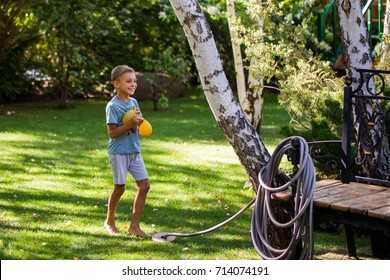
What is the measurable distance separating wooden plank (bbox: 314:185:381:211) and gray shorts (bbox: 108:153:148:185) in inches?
72.1

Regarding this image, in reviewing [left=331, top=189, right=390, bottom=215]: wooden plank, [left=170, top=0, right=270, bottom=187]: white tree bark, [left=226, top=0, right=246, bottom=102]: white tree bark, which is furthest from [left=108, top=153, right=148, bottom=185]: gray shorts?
[left=226, top=0, right=246, bottom=102]: white tree bark

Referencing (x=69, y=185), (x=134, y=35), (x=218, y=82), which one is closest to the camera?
(x=218, y=82)

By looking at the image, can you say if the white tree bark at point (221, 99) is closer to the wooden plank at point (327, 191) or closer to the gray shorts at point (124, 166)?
the wooden plank at point (327, 191)

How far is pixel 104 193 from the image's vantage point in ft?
26.5

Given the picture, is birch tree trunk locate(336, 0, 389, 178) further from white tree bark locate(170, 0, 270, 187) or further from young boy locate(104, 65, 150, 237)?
young boy locate(104, 65, 150, 237)

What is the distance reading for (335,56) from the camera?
1160 cm

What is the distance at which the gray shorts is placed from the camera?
20.7ft

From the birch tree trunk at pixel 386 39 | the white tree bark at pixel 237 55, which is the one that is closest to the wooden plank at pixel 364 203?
the birch tree trunk at pixel 386 39

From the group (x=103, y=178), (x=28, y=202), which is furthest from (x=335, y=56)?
(x=28, y=202)

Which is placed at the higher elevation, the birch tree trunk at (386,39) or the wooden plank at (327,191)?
the birch tree trunk at (386,39)

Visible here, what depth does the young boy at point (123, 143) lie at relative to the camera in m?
6.27

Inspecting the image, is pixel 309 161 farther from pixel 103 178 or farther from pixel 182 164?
pixel 182 164

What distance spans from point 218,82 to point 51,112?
10703 millimetres

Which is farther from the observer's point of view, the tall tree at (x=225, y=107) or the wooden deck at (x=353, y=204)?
the tall tree at (x=225, y=107)
